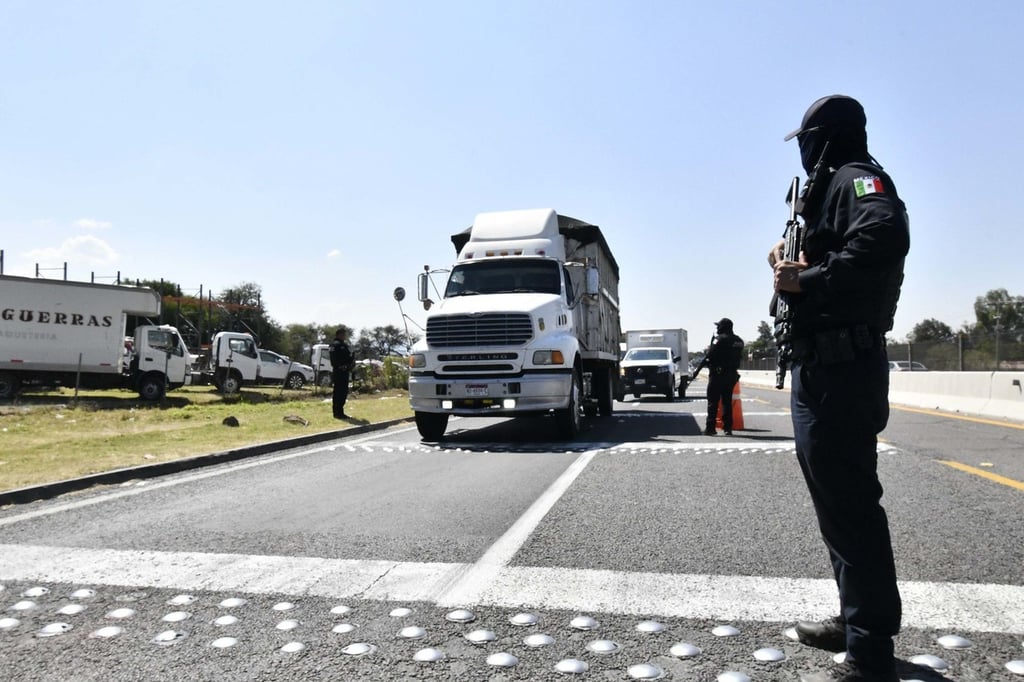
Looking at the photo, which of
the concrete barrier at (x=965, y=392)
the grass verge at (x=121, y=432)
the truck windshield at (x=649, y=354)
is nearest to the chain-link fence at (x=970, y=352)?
the concrete barrier at (x=965, y=392)

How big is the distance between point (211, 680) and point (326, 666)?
0.39 metres

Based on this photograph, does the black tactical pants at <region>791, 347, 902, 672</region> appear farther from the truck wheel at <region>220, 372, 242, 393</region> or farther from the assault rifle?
the truck wheel at <region>220, 372, 242, 393</region>

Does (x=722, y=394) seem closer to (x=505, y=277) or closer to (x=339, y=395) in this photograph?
(x=505, y=277)

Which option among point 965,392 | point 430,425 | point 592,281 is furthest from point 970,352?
point 430,425

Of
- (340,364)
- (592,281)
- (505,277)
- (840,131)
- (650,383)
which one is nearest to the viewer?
(840,131)

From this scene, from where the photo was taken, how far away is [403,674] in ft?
9.04

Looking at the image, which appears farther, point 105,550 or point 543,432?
point 543,432

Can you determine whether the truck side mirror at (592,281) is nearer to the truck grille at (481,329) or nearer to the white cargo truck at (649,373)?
the truck grille at (481,329)

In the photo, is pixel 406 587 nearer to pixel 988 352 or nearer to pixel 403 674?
pixel 403 674

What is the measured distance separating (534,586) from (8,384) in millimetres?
24769

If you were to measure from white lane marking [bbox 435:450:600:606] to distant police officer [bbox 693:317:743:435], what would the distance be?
5560 millimetres

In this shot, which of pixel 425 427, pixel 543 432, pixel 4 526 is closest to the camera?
pixel 4 526

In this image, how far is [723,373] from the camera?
39.7 feet

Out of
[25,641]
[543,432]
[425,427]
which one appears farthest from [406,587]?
[543,432]
